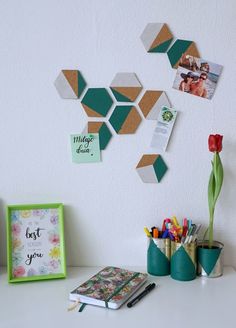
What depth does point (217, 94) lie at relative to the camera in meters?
1.14

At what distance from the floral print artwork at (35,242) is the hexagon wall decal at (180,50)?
0.61 meters

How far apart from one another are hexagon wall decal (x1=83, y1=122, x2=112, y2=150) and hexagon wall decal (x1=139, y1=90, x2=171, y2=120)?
13 cm

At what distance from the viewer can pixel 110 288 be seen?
3.25 feet

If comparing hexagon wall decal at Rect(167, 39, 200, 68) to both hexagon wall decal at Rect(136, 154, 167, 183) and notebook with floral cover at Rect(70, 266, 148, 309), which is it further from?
notebook with floral cover at Rect(70, 266, 148, 309)

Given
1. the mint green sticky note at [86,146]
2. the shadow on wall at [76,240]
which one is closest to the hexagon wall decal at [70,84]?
the mint green sticky note at [86,146]

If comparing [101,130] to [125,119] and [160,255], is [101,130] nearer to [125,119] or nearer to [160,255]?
[125,119]

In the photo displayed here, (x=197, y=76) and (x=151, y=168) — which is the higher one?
(x=197, y=76)

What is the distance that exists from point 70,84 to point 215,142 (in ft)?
1.60

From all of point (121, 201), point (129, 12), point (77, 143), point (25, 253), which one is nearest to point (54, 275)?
point (25, 253)

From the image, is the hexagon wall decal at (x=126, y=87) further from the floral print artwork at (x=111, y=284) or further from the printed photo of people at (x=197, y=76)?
the floral print artwork at (x=111, y=284)

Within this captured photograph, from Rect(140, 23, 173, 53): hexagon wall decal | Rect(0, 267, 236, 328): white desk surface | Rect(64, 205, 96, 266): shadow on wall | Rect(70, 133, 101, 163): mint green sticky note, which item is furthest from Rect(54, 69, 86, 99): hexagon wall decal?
Rect(0, 267, 236, 328): white desk surface

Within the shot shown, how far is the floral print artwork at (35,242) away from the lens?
3.66 ft

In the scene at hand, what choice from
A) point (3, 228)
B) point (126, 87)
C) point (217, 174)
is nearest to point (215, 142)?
point (217, 174)

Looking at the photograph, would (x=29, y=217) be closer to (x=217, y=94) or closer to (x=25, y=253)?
(x=25, y=253)
